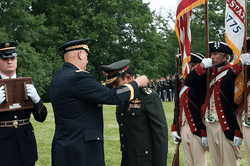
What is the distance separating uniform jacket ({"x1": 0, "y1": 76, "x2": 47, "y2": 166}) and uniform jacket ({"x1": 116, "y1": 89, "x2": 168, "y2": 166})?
1.34 metres

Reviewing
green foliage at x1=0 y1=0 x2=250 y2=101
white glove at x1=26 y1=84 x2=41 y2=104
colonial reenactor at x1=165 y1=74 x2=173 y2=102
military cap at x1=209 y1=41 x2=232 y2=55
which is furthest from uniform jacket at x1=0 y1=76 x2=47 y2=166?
green foliage at x1=0 y1=0 x2=250 y2=101

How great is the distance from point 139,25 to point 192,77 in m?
32.0

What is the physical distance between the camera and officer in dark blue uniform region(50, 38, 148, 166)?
3.40 metres

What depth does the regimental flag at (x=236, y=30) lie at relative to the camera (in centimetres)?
434

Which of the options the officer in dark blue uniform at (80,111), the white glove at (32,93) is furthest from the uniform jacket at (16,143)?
the officer in dark blue uniform at (80,111)

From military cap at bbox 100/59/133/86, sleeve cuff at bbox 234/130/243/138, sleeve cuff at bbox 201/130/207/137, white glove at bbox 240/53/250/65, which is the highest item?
white glove at bbox 240/53/250/65

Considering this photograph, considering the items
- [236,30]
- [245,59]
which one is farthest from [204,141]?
[236,30]

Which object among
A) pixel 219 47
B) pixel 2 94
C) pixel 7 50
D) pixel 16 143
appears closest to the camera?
pixel 2 94

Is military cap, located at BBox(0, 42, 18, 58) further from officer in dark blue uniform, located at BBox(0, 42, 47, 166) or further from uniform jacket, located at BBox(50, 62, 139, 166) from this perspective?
uniform jacket, located at BBox(50, 62, 139, 166)

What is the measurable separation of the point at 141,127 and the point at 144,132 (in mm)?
73

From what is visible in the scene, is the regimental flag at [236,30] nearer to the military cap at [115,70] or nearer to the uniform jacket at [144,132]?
the uniform jacket at [144,132]

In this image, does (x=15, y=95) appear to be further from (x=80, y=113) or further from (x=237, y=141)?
(x=237, y=141)

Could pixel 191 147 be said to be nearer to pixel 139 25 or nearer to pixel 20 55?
pixel 20 55

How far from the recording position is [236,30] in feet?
14.6
